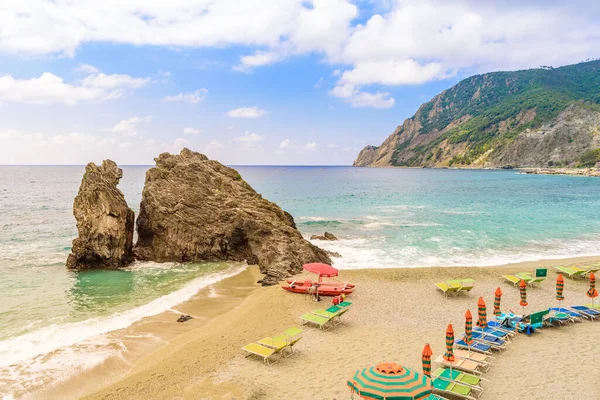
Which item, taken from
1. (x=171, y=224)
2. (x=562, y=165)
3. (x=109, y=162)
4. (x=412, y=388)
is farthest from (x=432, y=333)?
(x=562, y=165)

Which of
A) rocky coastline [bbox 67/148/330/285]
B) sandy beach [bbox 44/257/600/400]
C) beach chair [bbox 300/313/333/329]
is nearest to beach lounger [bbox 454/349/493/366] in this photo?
sandy beach [bbox 44/257/600/400]

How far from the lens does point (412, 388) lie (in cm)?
903

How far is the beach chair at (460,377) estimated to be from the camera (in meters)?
11.4

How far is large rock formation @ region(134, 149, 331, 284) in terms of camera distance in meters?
28.2

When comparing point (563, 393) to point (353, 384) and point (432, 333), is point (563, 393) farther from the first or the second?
point (353, 384)

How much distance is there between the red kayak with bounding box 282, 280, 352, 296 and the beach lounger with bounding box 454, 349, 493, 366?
8098 mm

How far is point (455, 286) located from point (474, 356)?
854 centimetres

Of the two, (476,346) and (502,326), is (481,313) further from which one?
(502,326)

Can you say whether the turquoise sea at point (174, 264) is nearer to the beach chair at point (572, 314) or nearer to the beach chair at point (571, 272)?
the beach chair at point (571, 272)

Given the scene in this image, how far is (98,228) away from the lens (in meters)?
28.2

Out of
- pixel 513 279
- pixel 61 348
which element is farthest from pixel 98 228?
pixel 513 279

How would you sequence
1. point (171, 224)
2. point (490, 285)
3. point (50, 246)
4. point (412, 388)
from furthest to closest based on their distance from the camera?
point (50, 246)
point (171, 224)
point (490, 285)
point (412, 388)

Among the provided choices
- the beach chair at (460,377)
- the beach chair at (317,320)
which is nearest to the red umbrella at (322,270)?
the beach chair at (317,320)

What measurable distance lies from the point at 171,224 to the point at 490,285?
23642mm
